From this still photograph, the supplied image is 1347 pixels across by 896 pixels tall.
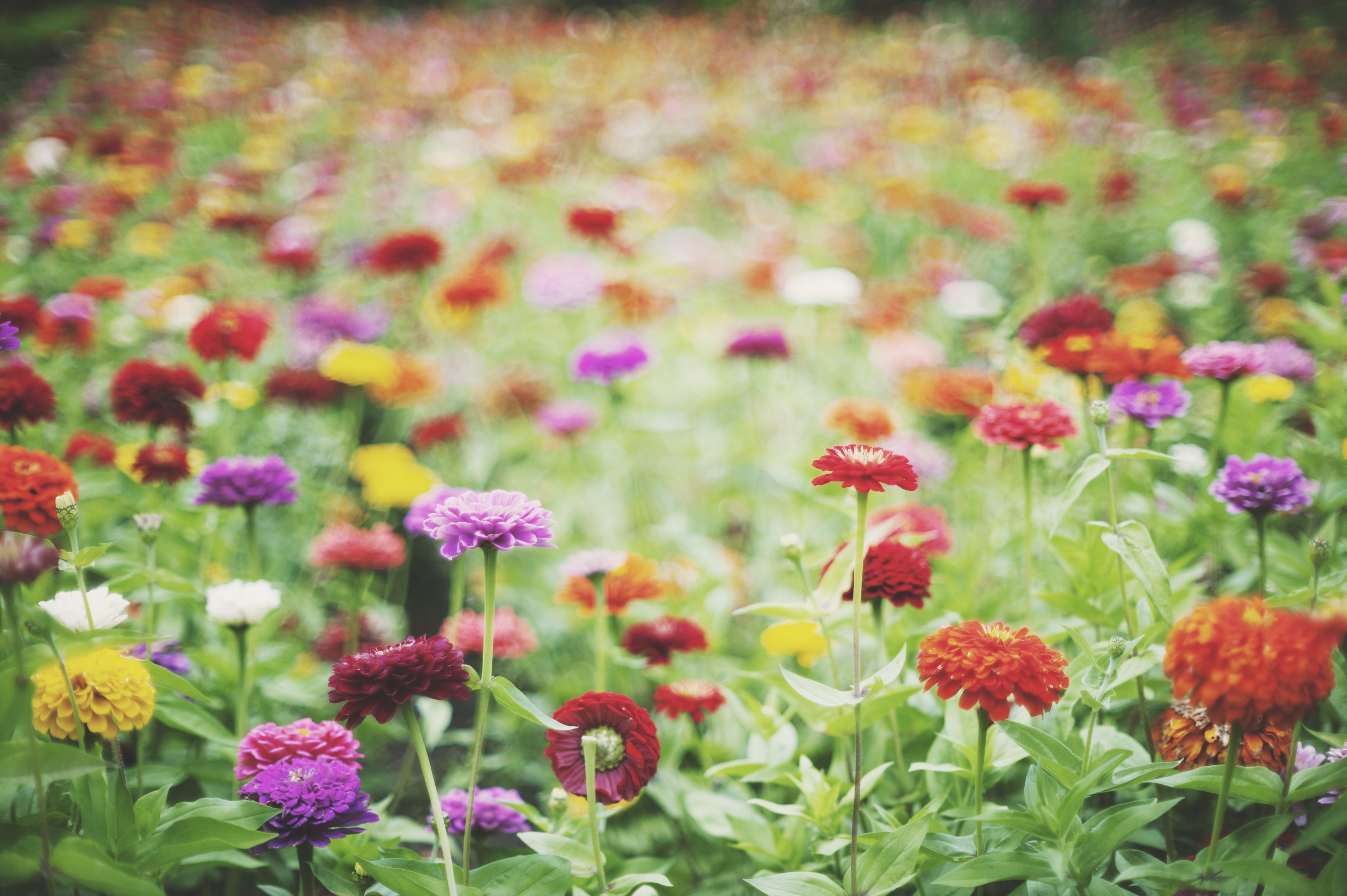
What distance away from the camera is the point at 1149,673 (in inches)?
60.8

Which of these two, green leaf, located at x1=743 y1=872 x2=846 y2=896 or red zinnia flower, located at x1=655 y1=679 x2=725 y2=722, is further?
red zinnia flower, located at x1=655 y1=679 x2=725 y2=722

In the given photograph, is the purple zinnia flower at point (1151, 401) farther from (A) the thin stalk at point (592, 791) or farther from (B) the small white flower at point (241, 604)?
(B) the small white flower at point (241, 604)

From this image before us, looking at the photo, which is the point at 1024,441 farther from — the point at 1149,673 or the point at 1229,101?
the point at 1229,101

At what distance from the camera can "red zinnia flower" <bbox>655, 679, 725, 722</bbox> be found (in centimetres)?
146

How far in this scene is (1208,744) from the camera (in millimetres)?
1192

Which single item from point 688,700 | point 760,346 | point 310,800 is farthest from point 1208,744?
point 760,346

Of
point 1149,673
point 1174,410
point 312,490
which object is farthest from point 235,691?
point 1174,410

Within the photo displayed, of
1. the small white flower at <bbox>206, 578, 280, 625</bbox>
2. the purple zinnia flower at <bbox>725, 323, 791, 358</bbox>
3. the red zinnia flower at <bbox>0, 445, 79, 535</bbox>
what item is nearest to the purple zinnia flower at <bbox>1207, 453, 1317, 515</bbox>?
the purple zinnia flower at <bbox>725, 323, 791, 358</bbox>

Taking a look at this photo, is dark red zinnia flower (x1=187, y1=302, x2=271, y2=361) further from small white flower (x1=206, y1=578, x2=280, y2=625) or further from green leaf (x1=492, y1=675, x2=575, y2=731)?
green leaf (x1=492, y1=675, x2=575, y2=731)

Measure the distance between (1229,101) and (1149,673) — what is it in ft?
18.4

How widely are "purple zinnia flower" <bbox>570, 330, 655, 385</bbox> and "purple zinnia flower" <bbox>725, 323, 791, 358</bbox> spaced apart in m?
0.31

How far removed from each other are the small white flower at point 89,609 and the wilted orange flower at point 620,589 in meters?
0.84

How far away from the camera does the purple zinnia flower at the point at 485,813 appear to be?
138cm

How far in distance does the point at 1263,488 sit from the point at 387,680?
61.8 inches
